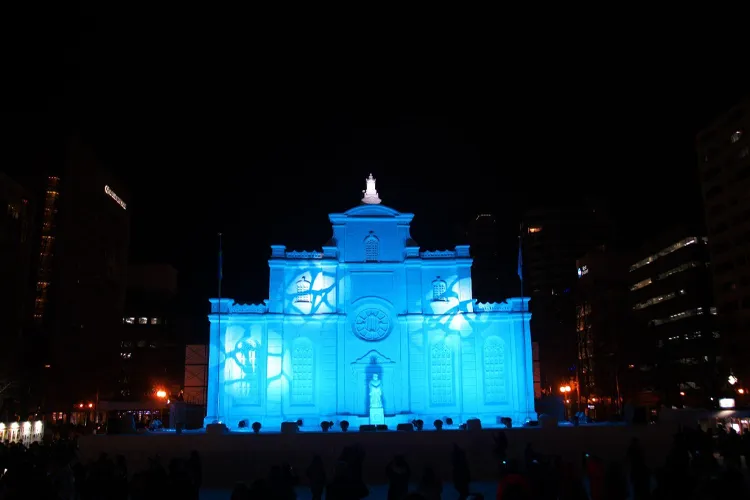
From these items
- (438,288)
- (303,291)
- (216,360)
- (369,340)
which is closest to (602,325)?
(438,288)

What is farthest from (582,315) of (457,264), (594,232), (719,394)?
(457,264)

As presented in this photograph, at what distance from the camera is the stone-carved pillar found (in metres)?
42.1

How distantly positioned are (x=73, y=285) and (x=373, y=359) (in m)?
37.7

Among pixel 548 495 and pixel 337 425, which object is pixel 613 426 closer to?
pixel 337 425

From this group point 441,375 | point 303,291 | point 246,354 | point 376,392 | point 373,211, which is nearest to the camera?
point 376,392

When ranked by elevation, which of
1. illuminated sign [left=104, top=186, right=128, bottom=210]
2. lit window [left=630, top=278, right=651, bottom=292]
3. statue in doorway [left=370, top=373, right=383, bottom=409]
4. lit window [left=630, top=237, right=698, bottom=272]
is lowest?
statue in doorway [left=370, top=373, right=383, bottom=409]

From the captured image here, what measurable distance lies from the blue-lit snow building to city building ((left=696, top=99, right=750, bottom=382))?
91.9 feet

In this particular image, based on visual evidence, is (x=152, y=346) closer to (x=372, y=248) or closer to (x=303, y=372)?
(x=303, y=372)

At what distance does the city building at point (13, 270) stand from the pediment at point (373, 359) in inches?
1129

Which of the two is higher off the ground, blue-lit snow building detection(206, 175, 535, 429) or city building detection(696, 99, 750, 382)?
city building detection(696, 99, 750, 382)

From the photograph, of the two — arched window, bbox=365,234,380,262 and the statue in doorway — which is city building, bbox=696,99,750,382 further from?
arched window, bbox=365,234,380,262

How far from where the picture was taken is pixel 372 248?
150 feet

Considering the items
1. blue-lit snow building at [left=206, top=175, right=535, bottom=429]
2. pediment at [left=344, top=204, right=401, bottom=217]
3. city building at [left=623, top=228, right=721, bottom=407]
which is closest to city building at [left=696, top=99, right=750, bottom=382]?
city building at [left=623, top=228, right=721, bottom=407]

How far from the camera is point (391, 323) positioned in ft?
147
